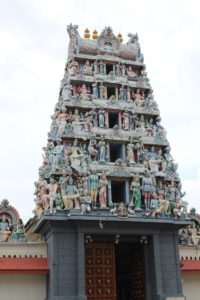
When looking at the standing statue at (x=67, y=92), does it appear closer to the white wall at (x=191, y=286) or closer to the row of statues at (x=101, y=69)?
the row of statues at (x=101, y=69)

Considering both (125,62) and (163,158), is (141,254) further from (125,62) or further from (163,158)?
(125,62)

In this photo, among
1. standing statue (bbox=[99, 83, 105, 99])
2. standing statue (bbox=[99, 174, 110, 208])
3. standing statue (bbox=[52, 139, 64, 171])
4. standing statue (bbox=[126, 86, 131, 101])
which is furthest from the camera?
standing statue (bbox=[126, 86, 131, 101])

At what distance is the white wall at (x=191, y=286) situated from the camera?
2120cm

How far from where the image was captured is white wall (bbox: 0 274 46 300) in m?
19.1

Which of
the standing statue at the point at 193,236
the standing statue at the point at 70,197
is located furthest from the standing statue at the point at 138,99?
the standing statue at the point at 193,236

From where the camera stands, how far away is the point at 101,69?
24516 millimetres

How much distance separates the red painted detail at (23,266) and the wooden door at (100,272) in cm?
216

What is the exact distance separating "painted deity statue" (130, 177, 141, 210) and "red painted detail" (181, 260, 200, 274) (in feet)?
13.2

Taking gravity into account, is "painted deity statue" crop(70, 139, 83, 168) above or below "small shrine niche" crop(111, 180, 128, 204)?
above

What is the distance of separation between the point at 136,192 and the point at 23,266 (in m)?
6.69

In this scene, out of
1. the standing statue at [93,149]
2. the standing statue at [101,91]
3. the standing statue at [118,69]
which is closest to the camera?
the standing statue at [93,149]

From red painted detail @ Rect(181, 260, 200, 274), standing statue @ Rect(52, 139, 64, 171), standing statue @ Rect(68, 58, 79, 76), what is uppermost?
standing statue @ Rect(68, 58, 79, 76)

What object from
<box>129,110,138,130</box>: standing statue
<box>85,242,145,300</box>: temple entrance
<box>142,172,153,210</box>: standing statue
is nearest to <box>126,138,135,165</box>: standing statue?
<box>142,172,153,210</box>: standing statue

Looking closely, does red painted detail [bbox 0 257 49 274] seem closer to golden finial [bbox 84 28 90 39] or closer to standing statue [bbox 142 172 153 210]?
standing statue [bbox 142 172 153 210]
